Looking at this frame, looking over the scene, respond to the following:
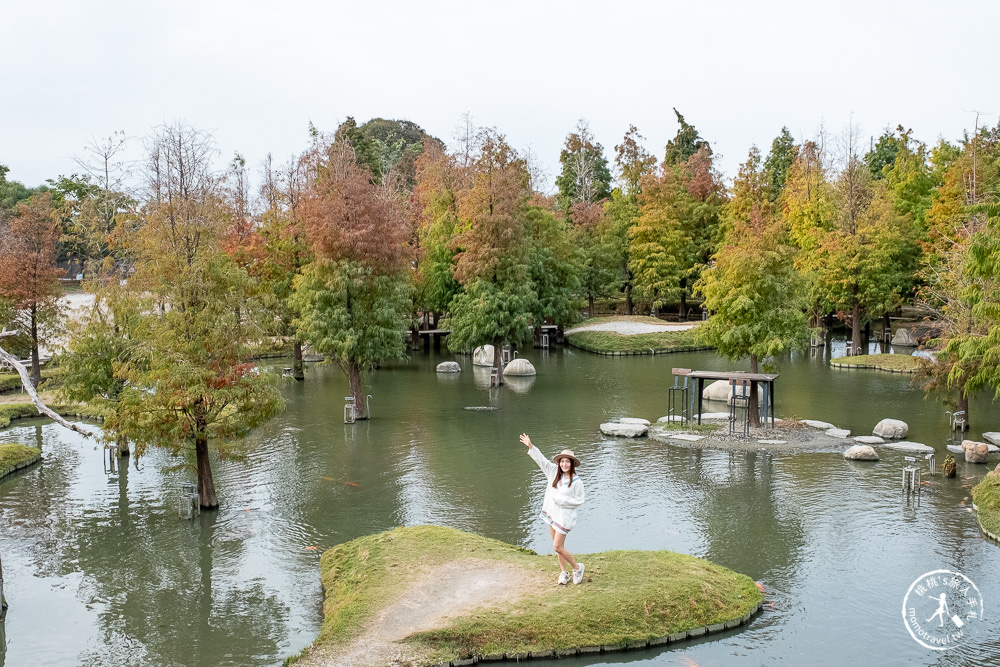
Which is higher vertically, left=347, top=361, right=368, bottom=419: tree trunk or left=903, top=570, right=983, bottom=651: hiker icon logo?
left=347, top=361, right=368, bottom=419: tree trunk

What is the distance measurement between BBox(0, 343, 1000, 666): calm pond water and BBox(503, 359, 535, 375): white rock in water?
1092 cm

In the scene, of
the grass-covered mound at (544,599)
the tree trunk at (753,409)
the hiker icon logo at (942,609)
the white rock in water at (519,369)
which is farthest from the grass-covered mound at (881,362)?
the grass-covered mound at (544,599)

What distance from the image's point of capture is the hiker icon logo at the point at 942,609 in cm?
1203

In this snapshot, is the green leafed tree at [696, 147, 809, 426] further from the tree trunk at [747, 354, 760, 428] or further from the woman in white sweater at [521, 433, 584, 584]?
the woman in white sweater at [521, 433, 584, 584]

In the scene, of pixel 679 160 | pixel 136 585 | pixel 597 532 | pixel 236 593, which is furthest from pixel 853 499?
pixel 679 160

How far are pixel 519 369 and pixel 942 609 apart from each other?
94.2 feet

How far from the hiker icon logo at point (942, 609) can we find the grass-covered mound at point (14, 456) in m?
21.8

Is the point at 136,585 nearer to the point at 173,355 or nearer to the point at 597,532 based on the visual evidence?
the point at 173,355

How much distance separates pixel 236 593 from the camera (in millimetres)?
14055

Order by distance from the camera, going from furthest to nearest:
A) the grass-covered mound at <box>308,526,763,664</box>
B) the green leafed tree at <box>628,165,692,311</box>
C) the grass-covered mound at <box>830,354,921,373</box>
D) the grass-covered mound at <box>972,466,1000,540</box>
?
the green leafed tree at <box>628,165,692,311</box> → the grass-covered mound at <box>830,354,921,373</box> → the grass-covered mound at <box>972,466,1000,540</box> → the grass-covered mound at <box>308,526,763,664</box>

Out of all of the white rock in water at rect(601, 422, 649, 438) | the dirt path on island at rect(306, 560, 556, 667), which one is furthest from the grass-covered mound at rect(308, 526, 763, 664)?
the white rock in water at rect(601, 422, 649, 438)

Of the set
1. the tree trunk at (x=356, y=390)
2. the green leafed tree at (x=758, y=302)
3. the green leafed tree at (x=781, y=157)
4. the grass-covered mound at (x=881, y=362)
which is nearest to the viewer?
the green leafed tree at (x=758, y=302)

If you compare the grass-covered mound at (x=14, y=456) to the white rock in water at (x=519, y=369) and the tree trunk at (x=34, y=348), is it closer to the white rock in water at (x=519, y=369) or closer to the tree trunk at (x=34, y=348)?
the tree trunk at (x=34, y=348)

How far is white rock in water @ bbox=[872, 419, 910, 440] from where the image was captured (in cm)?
2488
